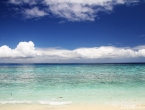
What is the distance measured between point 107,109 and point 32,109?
4470mm

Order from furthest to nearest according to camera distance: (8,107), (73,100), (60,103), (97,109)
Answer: (73,100)
(60,103)
(8,107)
(97,109)

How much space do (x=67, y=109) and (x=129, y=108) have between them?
12.1 ft

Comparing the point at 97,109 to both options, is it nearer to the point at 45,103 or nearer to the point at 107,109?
the point at 107,109

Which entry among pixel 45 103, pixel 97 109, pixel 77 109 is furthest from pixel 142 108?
pixel 45 103

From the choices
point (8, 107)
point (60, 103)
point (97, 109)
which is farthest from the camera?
point (60, 103)

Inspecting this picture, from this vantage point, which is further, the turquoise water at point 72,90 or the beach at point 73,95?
the turquoise water at point 72,90

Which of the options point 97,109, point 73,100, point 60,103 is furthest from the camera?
point 73,100

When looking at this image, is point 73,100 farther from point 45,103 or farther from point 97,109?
point 97,109

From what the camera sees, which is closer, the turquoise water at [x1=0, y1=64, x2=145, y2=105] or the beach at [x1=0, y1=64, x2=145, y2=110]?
the beach at [x1=0, y1=64, x2=145, y2=110]

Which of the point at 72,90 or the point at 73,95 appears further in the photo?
the point at 72,90

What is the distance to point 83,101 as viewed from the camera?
12.6 metres

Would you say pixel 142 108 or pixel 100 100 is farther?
pixel 100 100

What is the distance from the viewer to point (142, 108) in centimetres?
1040

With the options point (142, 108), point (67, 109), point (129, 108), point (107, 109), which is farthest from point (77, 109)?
point (142, 108)
